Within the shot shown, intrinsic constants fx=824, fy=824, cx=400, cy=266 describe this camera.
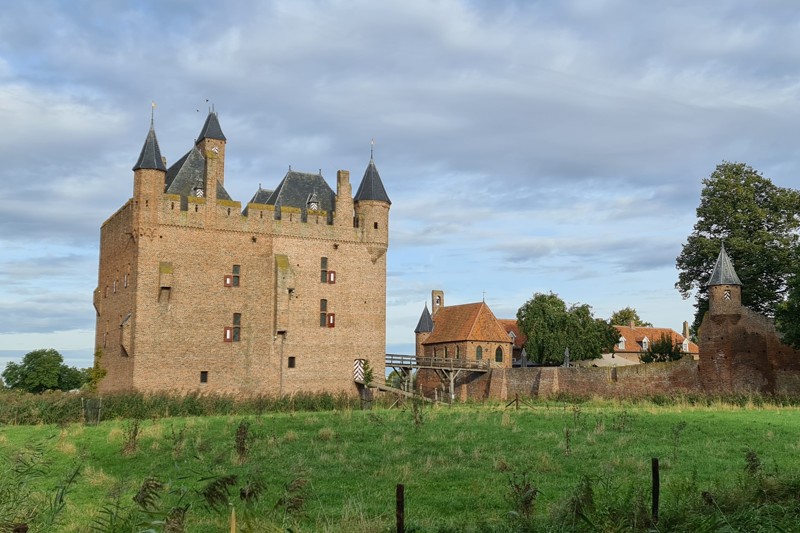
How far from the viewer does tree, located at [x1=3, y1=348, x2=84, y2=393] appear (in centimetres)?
5791

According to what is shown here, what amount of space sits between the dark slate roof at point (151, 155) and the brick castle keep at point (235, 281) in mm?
42

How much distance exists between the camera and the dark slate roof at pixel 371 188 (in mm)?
39156

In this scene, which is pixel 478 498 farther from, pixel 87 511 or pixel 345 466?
pixel 87 511

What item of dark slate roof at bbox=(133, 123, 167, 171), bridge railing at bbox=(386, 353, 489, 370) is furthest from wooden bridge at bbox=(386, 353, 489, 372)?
dark slate roof at bbox=(133, 123, 167, 171)

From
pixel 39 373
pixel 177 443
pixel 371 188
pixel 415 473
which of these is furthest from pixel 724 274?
pixel 39 373

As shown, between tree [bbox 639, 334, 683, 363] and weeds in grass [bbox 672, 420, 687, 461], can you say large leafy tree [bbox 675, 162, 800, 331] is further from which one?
weeds in grass [bbox 672, 420, 687, 461]

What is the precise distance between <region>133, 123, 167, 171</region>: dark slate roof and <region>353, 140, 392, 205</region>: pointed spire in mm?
9526

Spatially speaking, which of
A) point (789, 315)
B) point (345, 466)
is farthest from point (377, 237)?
point (345, 466)

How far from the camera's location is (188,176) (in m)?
36.2

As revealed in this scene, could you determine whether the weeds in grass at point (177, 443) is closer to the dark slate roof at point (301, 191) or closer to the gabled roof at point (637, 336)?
the dark slate roof at point (301, 191)

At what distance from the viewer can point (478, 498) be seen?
10.1 metres

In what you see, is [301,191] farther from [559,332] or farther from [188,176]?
[559,332]

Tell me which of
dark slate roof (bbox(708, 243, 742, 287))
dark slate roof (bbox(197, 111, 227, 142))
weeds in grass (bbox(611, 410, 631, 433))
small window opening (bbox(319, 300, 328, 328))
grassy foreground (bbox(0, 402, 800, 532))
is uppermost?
dark slate roof (bbox(197, 111, 227, 142))

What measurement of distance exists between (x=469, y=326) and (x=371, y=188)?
491 inches
